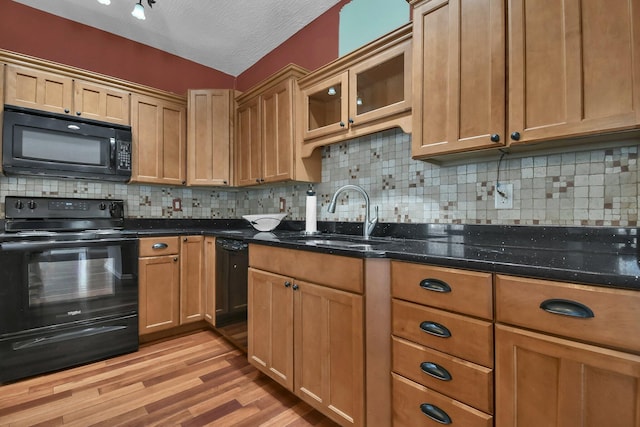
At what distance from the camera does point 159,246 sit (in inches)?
95.0

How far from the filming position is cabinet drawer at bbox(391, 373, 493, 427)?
0.98 metres

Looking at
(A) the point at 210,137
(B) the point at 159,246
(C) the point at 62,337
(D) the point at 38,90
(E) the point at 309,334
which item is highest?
(D) the point at 38,90

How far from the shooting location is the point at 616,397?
2.41 ft

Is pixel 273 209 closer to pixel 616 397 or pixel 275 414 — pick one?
pixel 275 414

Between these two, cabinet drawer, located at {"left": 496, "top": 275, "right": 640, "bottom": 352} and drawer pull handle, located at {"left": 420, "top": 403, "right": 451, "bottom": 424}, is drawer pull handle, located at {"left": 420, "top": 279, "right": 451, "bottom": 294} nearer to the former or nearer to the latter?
cabinet drawer, located at {"left": 496, "top": 275, "right": 640, "bottom": 352}

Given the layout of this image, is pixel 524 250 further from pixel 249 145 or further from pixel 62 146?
pixel 62 146

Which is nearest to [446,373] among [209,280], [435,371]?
[435,371]

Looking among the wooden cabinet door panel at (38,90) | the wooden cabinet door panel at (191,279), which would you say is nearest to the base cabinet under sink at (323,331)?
the wooden cabinet door panel at (191,279)

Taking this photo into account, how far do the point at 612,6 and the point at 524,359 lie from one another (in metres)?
1.22

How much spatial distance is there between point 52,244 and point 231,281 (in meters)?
1.18

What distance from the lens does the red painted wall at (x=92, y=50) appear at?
2.36m

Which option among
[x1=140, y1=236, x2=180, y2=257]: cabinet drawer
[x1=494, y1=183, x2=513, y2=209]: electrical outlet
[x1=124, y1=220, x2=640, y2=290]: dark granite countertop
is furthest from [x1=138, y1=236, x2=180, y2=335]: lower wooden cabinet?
[x1=494, y1=183, x2=513, y2=209]: electrical outlet

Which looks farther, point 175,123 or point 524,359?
point 175,123

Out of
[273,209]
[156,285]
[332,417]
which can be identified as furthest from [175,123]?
[332,417]
